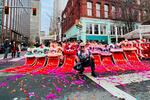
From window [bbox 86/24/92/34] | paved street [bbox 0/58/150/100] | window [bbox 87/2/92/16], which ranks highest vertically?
window [bbox 87/2/92/16]

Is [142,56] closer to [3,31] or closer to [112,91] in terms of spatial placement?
[112,91]

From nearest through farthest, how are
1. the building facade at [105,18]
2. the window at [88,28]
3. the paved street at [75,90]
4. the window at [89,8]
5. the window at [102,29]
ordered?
1. the paved street at [75,90]
2. the building facade at [105,18]
3. the window at [88,28]
4. the window at [89,8]
5. the window at [102,29]

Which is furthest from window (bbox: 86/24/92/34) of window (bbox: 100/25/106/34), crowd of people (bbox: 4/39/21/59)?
crowd of people (bbox: 4/39/21/59)

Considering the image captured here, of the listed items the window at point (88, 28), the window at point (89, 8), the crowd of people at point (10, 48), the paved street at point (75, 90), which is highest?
the window at point (89, 8)

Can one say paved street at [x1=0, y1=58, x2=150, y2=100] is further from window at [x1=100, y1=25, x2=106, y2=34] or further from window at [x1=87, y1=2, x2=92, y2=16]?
window at [x1=100, y1=25, x2=106, y2=34]

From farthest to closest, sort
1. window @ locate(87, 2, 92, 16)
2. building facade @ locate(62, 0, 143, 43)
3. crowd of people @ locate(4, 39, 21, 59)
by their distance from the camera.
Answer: window @ locate(87, 2, 92, 16), building facade @ locate(62, 0, 143, 43), crowd of people @ locate(4, 39, 21, 59)

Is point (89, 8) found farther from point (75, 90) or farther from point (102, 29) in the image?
point (75, 90)

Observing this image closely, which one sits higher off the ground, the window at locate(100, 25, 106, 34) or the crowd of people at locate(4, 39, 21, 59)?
the window at locate(100, 25, 106, 34)

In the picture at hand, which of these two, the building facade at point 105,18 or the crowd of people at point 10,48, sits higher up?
the building facade at point 105,18

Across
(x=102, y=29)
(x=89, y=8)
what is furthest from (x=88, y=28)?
(x=89, y=8)

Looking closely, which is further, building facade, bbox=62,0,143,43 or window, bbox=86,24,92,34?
window, bbox=86,24,92,34

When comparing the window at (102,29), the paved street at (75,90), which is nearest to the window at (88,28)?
the window at (102,29)

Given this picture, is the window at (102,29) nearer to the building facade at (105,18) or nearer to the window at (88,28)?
the building facade at (105,18)

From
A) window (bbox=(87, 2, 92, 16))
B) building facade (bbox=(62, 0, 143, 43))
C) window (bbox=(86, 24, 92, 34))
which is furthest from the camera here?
window (bbox=(87, 2, 92, 16))
